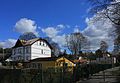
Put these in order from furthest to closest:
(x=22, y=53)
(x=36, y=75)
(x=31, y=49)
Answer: (x=22, y=53) → (x=31, y=49) → (x=36, y=75)

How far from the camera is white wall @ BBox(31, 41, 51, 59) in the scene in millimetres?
88213

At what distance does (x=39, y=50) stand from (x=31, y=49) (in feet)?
12.5

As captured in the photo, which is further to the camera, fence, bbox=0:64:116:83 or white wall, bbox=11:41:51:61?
white wall, bbox=11:41:51:61

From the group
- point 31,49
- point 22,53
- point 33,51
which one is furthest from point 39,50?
point 22,53

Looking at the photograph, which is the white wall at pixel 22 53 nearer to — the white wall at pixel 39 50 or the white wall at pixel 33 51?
the white wall at pixel 33 51

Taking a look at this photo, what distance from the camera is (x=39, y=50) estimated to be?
90188mm

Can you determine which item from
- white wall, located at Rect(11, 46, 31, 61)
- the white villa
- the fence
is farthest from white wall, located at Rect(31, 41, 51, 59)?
the fence

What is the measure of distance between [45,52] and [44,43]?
10.1 ft

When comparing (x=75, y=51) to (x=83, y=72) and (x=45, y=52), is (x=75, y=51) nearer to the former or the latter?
(x=45, y=52)

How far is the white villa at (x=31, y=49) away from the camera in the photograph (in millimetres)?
87562

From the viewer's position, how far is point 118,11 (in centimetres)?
2655

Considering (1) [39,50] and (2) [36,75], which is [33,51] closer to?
(1) [39,50]

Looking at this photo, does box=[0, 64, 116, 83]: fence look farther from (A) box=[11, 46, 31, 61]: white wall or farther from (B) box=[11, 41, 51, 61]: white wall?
(A) box=[11, 46, 31, 61]: white wall

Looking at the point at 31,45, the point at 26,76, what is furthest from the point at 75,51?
the point at 26,76
